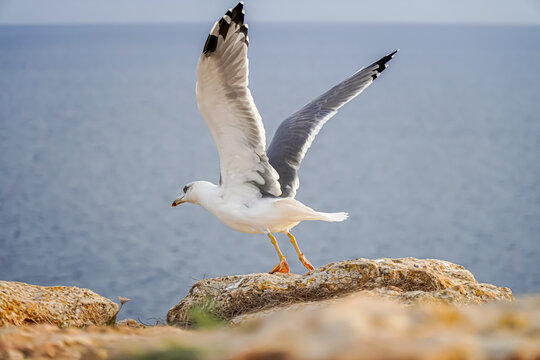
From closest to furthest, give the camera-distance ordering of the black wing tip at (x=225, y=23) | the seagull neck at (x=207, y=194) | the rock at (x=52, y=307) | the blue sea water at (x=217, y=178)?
the rock at (x=52, y=307) → the black wing tip at (x=225, y=23) → the seagull neck at (x=207, y=194) → the blue sea water at (x=217, y=178)

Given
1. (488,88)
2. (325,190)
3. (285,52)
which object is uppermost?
(285,52)

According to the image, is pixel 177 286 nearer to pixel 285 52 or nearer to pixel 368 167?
pixel 368 167

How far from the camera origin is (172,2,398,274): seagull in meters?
5.12

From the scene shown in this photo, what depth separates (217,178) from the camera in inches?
2228

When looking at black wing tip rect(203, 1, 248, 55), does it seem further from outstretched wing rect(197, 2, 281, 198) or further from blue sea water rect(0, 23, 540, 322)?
blue sea water rect(0, 23, 540, 322)

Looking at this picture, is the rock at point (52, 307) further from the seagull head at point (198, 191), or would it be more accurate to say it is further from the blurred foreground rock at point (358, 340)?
the blurred foreground rock at point (358, 340)

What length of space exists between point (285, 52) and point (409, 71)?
61905mm

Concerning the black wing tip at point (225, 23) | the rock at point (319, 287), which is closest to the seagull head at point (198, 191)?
the rock at point (319, 287)

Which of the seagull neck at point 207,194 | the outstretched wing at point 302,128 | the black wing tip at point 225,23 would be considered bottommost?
the seagull neck at point 207,194

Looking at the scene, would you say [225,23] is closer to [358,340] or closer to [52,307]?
[52,307]

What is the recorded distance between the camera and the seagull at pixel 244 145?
512 cm

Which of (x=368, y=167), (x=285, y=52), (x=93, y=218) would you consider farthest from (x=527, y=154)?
(x=285, y=52)

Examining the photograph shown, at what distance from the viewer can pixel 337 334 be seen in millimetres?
1828

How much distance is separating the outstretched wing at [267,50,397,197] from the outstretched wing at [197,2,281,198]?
0.51 metres
